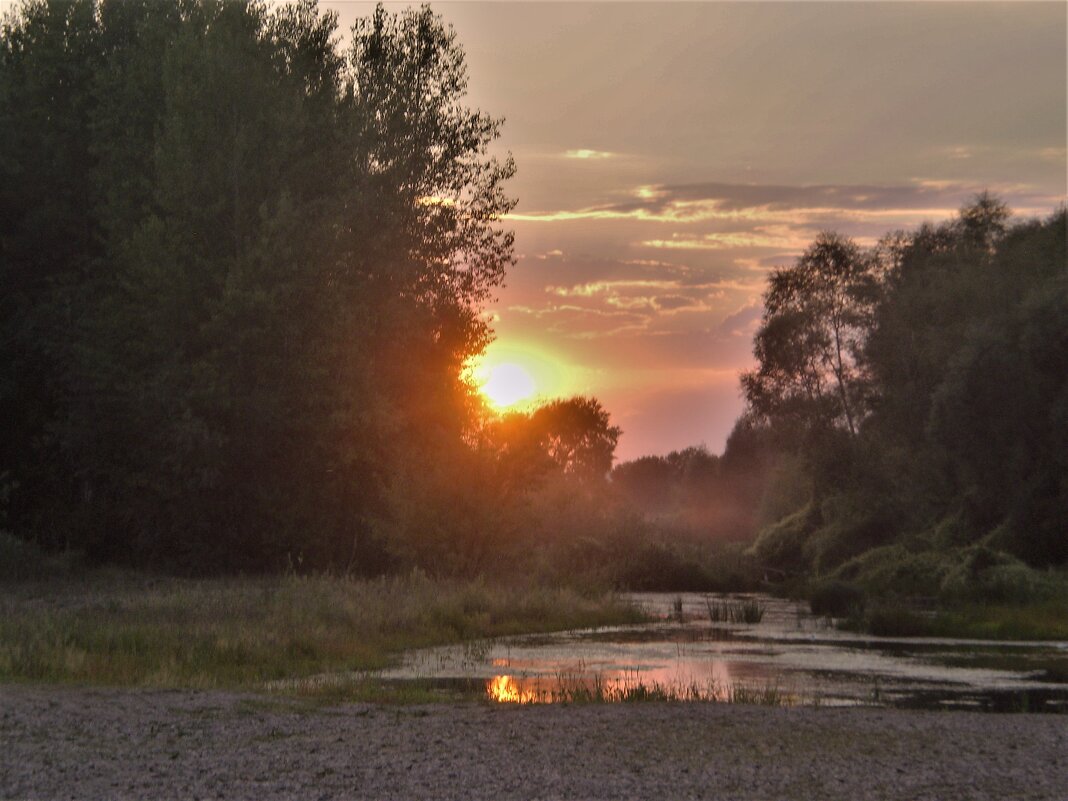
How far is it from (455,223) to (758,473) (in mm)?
74489

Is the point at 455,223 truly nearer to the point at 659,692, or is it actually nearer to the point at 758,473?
the point at 659,692

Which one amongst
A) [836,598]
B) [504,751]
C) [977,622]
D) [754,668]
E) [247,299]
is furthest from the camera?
[836,598]

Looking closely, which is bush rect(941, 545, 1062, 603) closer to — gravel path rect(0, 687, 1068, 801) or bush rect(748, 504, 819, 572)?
bush rect(748, 504, 819, 572)

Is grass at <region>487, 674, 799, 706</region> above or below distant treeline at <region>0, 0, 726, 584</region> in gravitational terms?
below

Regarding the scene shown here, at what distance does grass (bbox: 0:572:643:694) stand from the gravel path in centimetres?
313

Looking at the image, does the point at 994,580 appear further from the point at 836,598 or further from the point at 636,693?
the point at 636,693

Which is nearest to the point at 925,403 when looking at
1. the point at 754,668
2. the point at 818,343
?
the point at 818,343

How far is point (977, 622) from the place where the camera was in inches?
1261

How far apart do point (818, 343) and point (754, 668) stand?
40304mm

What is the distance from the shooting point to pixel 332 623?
26.3 metres

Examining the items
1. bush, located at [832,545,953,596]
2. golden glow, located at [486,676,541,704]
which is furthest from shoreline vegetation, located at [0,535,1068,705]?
bush, located at [832,545,953,596]

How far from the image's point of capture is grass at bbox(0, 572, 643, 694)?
19750mm

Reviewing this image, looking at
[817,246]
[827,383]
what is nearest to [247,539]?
[827,383]

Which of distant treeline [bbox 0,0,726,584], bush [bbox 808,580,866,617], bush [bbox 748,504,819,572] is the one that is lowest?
bush [bbox 808,580,866,617]
